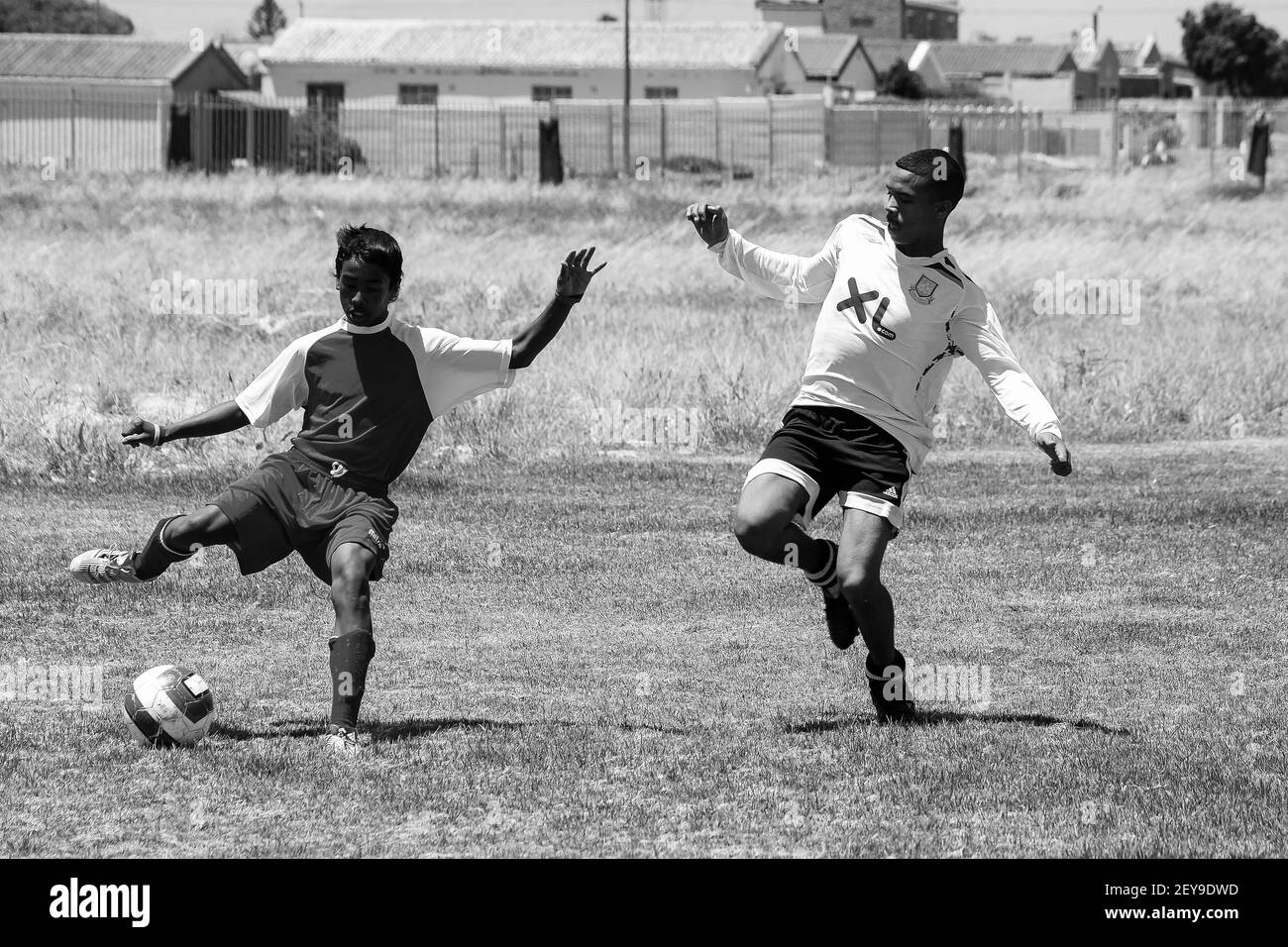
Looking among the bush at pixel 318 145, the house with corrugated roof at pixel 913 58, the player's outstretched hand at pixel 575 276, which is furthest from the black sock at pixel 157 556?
the house with corrugated roof at pixel 913 58

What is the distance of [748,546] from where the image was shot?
5.86 m

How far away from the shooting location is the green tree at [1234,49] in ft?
303

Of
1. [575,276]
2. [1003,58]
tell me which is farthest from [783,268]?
[1003,58]

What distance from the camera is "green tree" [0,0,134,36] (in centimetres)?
8100

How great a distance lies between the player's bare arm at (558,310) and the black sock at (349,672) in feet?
3.60

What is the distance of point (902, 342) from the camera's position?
19.6 feet

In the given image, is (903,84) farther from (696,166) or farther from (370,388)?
(370,388)

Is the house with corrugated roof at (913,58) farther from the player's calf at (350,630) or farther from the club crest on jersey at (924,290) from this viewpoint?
the player's calf at (350,630)

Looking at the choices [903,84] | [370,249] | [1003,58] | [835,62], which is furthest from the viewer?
[1003,58]

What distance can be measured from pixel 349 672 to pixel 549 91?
54997mm

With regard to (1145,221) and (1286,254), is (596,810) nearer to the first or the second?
(1286,254)

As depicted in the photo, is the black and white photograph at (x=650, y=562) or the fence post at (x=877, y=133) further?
the fence post at (x=877, y=133)

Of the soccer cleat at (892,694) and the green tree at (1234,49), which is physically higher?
the green tree at (1234,49)

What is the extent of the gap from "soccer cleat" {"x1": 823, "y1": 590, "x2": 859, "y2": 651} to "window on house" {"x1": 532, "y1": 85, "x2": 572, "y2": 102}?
53.9 meters
